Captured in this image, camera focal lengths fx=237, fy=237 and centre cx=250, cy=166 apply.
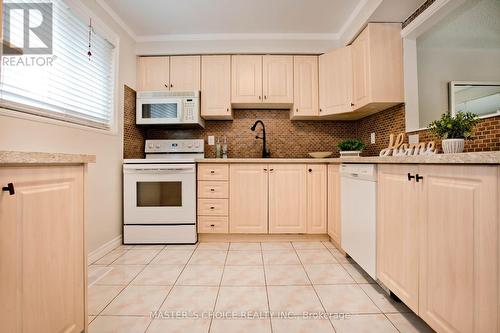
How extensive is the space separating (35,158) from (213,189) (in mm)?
1854

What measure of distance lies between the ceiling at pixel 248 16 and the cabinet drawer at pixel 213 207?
1.97m

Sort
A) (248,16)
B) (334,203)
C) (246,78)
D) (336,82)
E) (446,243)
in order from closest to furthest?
(446,243), (334,203), (248,16), (336,82), (246,78)

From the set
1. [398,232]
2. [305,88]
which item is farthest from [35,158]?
[305,88]

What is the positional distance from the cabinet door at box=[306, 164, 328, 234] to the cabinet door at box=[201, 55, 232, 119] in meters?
1.25

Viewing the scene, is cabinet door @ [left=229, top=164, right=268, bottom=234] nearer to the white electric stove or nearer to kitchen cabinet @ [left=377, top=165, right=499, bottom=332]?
the white electric stove

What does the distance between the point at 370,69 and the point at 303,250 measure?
72.9 inches

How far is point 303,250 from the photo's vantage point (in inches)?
92.3

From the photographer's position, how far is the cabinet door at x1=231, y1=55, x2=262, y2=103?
2893 mm

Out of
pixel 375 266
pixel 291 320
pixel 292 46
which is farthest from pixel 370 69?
pixel 291 320

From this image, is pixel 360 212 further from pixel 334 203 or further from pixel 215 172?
pixel 215 172

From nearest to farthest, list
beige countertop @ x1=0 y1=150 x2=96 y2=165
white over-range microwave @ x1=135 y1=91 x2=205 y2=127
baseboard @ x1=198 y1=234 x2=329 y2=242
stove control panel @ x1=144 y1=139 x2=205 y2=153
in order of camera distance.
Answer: beige countertop @ x1=0 y1=150 x2=96 y2=165 < baseboard @ x1=198 y1=234 x2=329 y2=242 < white over-range microwave @ x1=135 y1=91 x2=205 y2=127 < stove control panel @ x1=144 y1=139 x2=205 y2=153

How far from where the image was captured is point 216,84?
290 cm

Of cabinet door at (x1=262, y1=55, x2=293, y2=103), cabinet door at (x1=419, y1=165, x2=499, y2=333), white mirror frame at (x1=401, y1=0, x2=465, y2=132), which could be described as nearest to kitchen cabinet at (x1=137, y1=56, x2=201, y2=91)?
cabinet door at (x1=262, y1=55, x2=293, y2=103)

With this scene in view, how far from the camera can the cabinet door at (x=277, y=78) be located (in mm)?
2900
